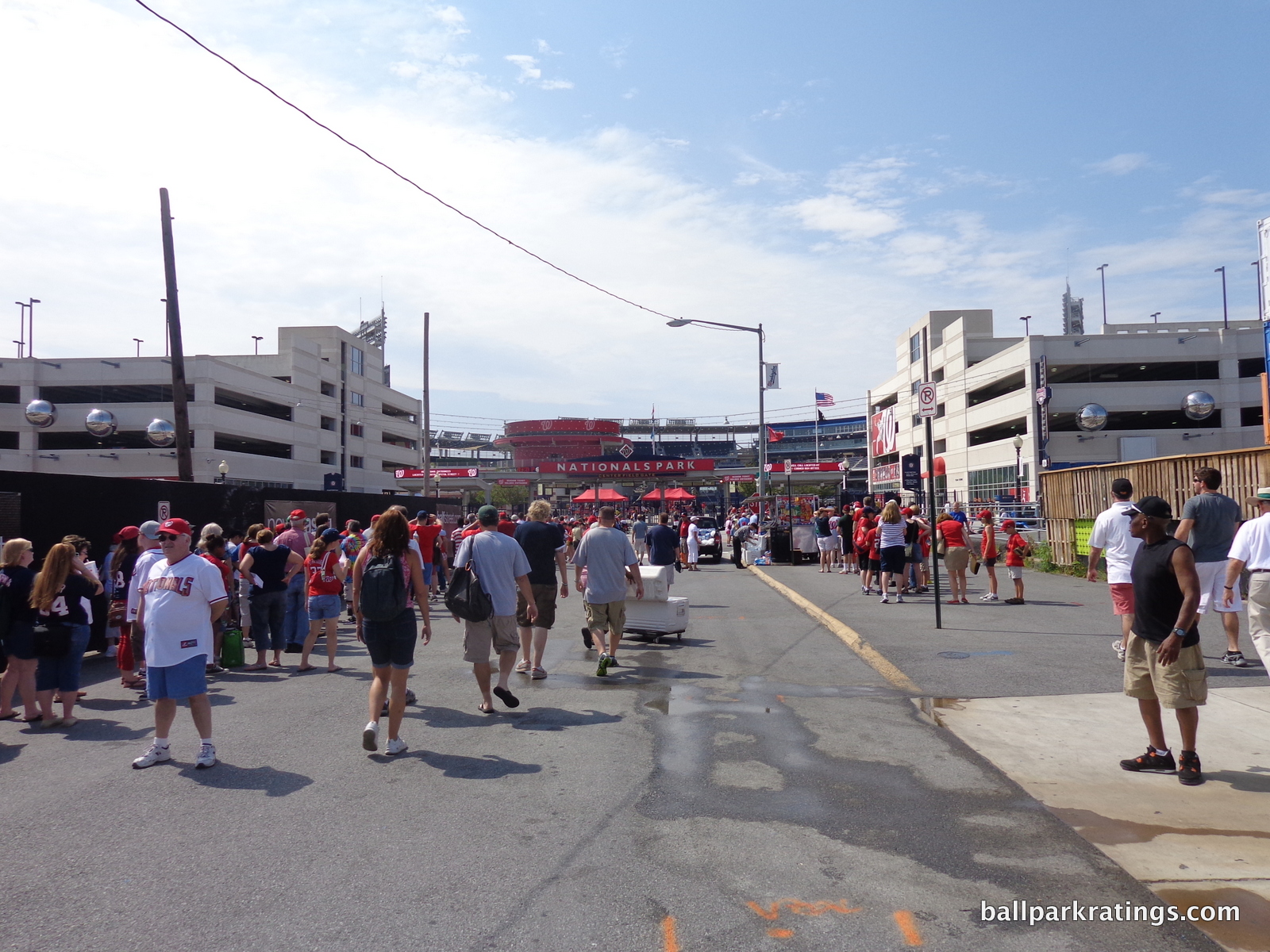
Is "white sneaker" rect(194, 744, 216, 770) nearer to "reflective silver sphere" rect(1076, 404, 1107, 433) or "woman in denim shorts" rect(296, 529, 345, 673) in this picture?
"woman in denim shorts" rect(296, 529, 345, 673)

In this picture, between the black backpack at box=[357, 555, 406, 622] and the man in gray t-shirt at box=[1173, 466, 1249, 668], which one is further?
the man in gray t-shirt at box=[1173, 466, 1249, 668]

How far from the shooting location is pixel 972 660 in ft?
31.7

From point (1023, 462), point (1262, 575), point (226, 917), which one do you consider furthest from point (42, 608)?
point (1023, 462)

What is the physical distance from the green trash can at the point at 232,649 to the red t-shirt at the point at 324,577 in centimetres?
92

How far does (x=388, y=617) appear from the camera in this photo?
251 inches

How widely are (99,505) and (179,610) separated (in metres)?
8.32

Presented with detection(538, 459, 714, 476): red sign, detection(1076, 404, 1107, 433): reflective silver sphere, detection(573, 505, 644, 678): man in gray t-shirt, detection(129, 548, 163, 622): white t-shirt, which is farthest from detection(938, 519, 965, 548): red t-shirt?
detection(538, 459, 714, 476): red sign

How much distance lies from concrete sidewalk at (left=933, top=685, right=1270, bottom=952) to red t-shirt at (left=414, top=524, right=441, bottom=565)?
30.3ft

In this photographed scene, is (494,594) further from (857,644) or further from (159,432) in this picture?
(159,432)

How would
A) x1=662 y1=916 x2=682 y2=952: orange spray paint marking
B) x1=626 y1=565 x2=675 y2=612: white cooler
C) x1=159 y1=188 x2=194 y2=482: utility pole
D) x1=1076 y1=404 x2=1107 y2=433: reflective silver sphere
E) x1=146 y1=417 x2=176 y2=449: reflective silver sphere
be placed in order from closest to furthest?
x1=662 y1=916 x2=682 y2=952: orange spray paint marking, x1=626 y1=565 x2=675 y2=612: white cooler, x1=159 y1=188 x2=194 y2=482: utility pole, x1=146 y1=417 x2=176 y2=449: reflective silver sphere, x1=1076 y1=404 x2=1107 y2=433: reflective silver sphere

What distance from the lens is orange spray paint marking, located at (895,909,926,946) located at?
354 centimetres

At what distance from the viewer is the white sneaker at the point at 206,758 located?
19.7ft

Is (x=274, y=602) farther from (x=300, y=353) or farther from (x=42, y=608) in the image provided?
(x=300, y=353)

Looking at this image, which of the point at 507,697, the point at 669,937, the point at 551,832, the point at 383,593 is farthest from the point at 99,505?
the point at 669,937
